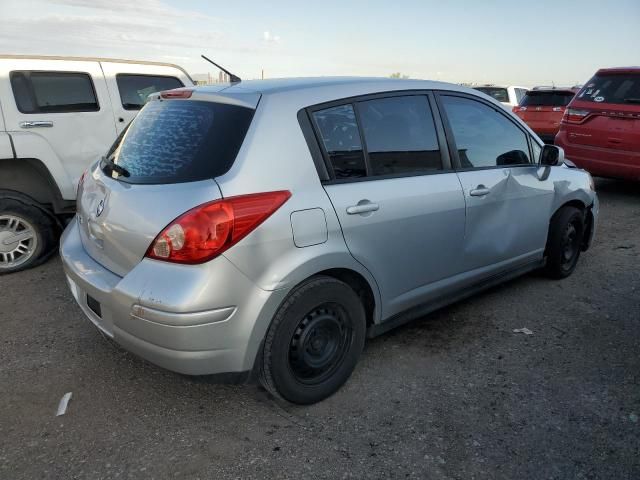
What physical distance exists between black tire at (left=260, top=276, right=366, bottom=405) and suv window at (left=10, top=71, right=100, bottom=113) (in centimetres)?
359

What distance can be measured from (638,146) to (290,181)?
614 centimetres

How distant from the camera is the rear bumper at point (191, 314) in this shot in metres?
2.21

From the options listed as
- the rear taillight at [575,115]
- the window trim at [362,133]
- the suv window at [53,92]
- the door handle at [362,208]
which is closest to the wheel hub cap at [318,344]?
the door handle at [362,208]

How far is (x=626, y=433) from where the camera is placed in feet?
8.32

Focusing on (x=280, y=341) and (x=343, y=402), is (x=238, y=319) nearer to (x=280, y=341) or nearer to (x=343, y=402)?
(x=280, y=341)

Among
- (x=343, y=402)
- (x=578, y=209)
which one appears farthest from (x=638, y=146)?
(x=343, y=402)

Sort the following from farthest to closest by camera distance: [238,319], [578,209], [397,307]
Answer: [578,209] < [397,307] < [238,319]

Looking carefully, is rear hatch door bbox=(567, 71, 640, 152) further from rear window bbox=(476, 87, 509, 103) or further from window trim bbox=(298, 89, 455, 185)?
rear window bbox=(476, 87, 509, 103)

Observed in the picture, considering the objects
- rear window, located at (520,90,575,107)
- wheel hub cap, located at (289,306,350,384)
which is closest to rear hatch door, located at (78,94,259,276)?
wheel hub cap, located at (289,306,350,384)

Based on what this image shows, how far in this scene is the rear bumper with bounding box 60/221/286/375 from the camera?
7.26 ft

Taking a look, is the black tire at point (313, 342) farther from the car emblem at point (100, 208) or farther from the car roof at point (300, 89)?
the car emblem at point (100, 208)

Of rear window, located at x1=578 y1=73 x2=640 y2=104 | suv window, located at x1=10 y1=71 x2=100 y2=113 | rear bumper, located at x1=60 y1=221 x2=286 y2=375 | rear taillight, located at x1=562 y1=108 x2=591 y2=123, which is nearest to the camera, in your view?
rear bumper, located at x1=60 y1=221 x2=286 y2=375

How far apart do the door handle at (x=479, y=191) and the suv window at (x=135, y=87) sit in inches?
139

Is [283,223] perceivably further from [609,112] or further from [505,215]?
[609,112]
